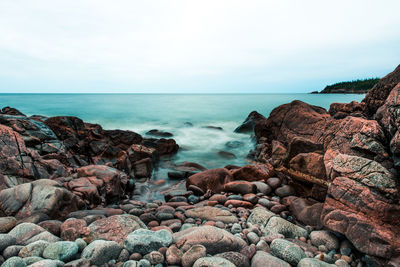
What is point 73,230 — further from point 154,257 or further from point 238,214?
point 238,214

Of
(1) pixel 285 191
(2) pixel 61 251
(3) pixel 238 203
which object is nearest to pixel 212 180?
(3) pixel 238 203

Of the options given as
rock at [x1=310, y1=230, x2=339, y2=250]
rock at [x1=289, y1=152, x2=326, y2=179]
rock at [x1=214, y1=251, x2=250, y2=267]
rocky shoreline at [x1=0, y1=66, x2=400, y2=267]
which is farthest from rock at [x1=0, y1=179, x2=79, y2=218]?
rock at [x1=289, y1=152, x2=326, y2=179]

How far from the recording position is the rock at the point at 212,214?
426 cm

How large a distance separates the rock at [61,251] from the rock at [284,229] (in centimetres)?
283

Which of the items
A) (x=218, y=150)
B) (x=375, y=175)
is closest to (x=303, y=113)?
(x=218, y=150)

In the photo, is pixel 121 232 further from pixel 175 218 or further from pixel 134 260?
pixel 175 218

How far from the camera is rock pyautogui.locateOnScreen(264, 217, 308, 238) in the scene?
3.75m

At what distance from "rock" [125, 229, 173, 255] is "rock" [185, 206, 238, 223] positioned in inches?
51.5

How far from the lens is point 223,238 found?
314 centimetres

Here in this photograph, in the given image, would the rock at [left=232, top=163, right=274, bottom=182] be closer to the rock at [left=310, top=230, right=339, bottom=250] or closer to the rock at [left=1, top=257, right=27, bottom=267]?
the rock at [left=310, top=230, right=339, bottom=250]

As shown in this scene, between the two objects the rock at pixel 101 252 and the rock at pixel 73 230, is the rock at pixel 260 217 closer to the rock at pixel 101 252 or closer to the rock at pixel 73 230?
the rock at pixel 101 252

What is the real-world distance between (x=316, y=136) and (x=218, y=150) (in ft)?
21.4

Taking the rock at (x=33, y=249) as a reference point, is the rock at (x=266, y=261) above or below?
below

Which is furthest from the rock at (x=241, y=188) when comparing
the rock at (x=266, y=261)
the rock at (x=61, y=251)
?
the rock at (x=61, y=251)
